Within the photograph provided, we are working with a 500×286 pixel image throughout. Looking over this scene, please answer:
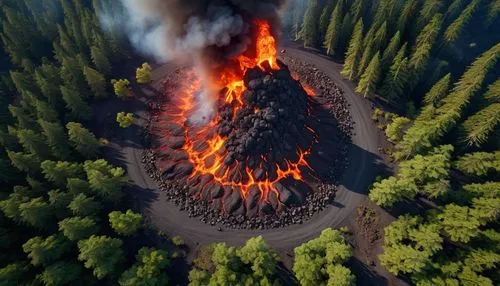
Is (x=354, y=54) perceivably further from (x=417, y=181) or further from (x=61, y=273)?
(x=61, y=273)

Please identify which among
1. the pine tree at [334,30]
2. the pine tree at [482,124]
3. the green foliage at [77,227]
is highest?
the pine tree at [334,30]

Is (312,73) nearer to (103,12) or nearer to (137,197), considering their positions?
(137,197)

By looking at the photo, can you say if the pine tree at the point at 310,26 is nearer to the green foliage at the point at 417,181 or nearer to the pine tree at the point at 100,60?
the green foliage at the point at 417,181

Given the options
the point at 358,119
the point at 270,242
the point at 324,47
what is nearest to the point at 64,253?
the point at 270,242

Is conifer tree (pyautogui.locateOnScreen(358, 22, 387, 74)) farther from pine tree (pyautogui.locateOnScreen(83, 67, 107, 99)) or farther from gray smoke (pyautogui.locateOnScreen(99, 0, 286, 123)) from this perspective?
pine tree (pyautogui.locateOnScreen(83, 67, 107, 99))

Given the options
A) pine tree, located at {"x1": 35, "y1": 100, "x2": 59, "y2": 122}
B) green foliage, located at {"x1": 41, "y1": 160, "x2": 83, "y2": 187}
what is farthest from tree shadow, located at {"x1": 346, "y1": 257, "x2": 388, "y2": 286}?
pine tree, located at {"x1": 35, "y1": 100, "x2": 59, "y2": 122}

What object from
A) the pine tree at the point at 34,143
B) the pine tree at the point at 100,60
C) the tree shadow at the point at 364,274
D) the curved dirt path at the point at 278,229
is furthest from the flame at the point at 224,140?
the pine tree at the point at 100,60
